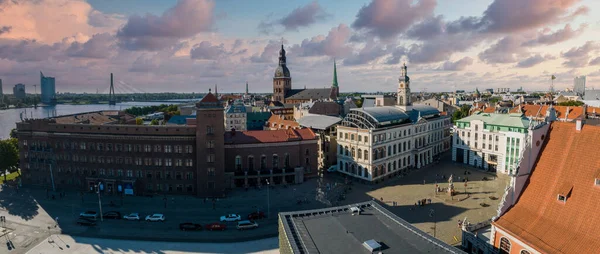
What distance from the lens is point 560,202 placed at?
27.9m

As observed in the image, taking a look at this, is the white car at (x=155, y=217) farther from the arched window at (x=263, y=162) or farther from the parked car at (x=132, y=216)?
the arched window at (x=263, y=162)

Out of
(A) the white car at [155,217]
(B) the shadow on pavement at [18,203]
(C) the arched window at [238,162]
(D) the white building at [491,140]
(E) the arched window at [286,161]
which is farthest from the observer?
(D) the white building at [491,140]

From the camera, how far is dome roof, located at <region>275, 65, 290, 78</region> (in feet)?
609

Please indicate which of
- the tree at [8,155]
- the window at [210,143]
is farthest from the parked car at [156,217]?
the tree at [8,155]

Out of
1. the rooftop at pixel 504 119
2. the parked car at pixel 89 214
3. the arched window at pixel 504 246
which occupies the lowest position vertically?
the parked car at pixel 89 214

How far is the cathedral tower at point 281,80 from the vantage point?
18550 centimetres

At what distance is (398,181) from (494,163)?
2420 centimetres

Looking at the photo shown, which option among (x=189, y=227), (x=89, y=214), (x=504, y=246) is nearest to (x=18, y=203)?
(x=89, y=214)

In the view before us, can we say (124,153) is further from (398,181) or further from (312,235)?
(398,181)

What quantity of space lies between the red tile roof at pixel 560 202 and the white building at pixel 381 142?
41.7 meters

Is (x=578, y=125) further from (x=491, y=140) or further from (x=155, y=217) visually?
(x=491, y=140)

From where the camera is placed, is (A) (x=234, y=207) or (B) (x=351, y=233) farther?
(A) (x=234, y=207)

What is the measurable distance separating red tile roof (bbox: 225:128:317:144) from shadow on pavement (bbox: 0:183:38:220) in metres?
33.4

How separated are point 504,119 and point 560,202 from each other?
58.6 m
